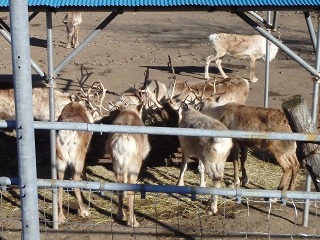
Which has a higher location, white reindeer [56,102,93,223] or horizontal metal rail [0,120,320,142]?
horizontal metal rail [0,120,320,142]

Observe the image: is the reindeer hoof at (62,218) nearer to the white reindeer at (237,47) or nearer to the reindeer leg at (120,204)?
the reindeer leg at (120,204)

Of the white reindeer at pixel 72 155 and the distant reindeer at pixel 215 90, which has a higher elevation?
the distant reindeer at pixel 215 90

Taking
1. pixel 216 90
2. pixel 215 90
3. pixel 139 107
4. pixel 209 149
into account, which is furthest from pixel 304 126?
pixel 216 90

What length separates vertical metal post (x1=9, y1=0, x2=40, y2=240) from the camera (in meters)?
3.21

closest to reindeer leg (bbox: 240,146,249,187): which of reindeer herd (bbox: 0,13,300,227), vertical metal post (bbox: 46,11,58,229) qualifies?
reindeer herd (bbox: 0,13,300,227)

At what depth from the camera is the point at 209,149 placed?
27.0 feet

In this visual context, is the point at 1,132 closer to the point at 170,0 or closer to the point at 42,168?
the point at 42,168

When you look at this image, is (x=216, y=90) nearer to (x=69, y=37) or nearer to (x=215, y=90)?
(x=215, y=90)

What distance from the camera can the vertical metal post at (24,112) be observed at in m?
3.21

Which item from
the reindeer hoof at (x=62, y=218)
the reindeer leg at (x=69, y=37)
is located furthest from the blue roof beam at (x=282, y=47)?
the reindeer leg at (x=69, y=37)

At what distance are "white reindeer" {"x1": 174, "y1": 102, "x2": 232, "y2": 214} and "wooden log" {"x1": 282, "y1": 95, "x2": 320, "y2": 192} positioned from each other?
156 inches

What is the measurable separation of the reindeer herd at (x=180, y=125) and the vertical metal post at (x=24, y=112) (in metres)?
3.64

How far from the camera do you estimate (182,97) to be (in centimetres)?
1167

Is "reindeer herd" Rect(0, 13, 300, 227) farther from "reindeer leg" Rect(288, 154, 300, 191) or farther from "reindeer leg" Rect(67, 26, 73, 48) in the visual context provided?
"reindeer leg" Rect(67, 26, 73, 48)
